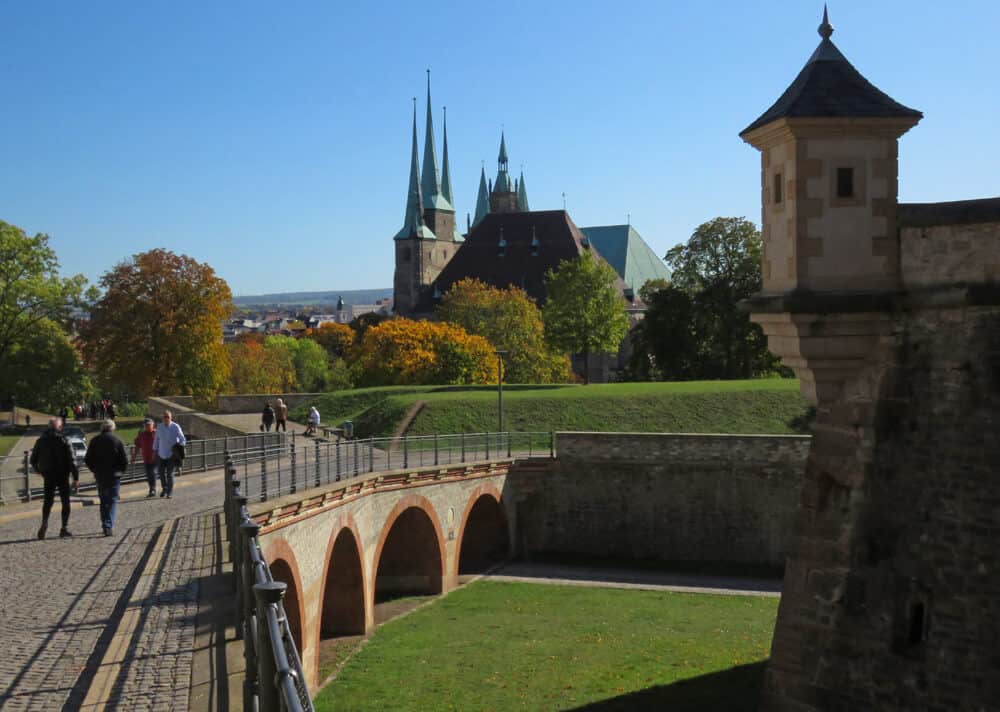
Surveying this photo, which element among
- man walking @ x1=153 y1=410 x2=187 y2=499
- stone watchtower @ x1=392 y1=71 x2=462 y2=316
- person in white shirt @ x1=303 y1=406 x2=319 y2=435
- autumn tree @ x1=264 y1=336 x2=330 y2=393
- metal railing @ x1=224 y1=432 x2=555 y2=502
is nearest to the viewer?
man walking @ x1=153 y1=410 x2=187 y2=499

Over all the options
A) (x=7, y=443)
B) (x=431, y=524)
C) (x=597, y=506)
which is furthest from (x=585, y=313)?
(x=431, y=524)

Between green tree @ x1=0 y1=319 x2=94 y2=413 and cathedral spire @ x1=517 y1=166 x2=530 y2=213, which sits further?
cathedral spire @ x1=517 y1=166 x2=530 y2=213

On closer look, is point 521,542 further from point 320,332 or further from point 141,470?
point 320,332

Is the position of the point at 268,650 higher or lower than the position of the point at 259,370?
lower

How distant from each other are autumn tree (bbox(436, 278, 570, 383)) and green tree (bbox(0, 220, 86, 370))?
22476 mm

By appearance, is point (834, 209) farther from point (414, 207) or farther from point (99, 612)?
point (414, 207)

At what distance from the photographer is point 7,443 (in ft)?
134

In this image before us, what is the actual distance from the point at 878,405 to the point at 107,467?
10.0 meters

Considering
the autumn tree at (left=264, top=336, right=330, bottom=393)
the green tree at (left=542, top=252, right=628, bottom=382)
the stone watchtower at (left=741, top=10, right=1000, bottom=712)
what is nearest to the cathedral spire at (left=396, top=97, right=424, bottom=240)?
the autumn tree at (left=264, top=336, right=330, bottom=393)

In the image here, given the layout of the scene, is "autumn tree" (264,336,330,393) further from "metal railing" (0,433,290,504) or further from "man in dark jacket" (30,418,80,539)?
"man in dark jacket" (30,418,80,539)

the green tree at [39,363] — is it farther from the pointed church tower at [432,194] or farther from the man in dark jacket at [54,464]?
the pointed church tower at [432,194]

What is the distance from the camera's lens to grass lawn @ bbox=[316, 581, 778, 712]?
61.3ft

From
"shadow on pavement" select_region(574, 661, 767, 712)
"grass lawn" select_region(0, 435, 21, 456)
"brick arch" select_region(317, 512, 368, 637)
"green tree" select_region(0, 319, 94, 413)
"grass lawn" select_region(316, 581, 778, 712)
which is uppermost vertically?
"green tree" select_region(0, 319, 94, 413)

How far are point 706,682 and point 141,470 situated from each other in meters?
12.5
